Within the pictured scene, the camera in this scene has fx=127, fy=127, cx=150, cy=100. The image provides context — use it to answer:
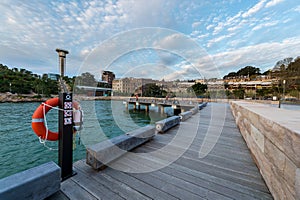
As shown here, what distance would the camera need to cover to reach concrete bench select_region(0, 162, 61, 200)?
1.16m

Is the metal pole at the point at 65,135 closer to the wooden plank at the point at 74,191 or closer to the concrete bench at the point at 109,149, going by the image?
the wooden plank at the point at 74,191

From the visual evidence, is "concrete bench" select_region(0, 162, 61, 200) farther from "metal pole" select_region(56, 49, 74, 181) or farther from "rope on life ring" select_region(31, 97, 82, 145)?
"rope on life ring" select_region(31, 97, 82, 145)

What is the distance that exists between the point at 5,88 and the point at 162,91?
4214 centimetres

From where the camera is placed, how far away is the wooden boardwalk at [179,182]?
5.18 feet

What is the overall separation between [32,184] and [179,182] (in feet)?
5.71

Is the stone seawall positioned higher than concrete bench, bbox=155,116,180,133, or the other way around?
the stone seawall

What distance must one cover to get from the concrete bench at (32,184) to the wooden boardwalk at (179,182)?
175 mm

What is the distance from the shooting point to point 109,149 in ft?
7.13

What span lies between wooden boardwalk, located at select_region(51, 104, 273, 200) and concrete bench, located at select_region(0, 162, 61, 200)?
0.57 feet

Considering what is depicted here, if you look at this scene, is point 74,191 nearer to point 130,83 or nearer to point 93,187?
point 93,187

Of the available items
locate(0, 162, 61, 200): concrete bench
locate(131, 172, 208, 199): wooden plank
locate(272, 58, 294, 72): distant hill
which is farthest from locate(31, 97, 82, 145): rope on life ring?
locate(272, 58, 294, 72): distant hill

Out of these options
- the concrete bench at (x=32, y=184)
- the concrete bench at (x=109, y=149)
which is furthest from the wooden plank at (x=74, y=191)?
the concrete bench at (x=109, y=149)

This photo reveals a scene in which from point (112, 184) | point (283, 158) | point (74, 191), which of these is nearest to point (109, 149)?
point (112, 184)

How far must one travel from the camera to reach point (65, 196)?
1.50 meters
